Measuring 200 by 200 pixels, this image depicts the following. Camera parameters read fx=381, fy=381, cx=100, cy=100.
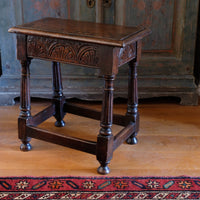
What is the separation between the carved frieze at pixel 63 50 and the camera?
199 cm

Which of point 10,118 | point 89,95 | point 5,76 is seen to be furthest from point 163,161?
point 5,76

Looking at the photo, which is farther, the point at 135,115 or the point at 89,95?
the point at 89,95

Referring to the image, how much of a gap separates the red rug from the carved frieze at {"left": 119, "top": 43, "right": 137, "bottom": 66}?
0.65 m

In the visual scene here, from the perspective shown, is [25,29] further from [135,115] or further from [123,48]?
[135,115]

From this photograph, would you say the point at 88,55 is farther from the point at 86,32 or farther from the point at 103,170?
the point at 103,170

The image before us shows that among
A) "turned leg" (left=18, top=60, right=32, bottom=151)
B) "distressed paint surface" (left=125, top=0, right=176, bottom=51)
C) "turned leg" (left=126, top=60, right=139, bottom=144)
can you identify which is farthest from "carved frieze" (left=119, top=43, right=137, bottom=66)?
"distressed paint surface" (left=125, top=0, right=176, bottom=51)

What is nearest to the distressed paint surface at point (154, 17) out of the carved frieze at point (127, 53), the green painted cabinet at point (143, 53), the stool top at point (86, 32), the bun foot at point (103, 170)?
the green painted cabinet at point (143, 53)

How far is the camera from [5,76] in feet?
9.94

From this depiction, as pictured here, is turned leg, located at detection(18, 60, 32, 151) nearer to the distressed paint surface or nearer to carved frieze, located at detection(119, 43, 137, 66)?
carved frieze, located at detection(119, 43, 137, 66)

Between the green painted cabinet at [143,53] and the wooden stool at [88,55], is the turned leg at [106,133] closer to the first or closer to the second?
the wooden stool at [88,55]

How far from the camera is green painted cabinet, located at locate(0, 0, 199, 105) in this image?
2879mm

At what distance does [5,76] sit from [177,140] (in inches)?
56.3

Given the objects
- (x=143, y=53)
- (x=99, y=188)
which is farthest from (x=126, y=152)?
(x=143, y=53)

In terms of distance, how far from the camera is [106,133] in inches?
82.4
